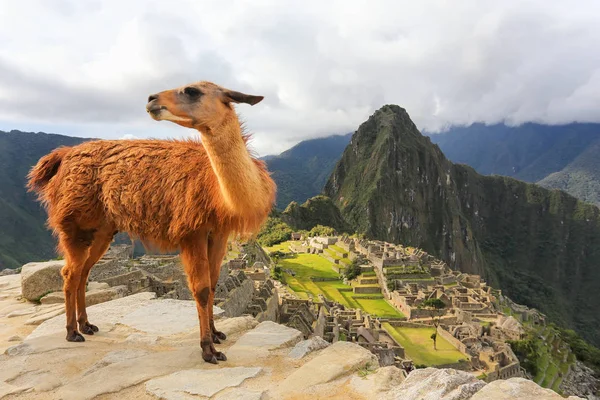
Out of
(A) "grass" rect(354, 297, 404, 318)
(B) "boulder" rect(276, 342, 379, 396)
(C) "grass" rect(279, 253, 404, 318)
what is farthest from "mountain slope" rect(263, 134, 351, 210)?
(B) "boulder" rect(276, 342, 379, 396)

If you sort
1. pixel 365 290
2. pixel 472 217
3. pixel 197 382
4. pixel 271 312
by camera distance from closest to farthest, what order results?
pixel 197 382
pixel 271 312
pixel 365 290
pixel 472 217

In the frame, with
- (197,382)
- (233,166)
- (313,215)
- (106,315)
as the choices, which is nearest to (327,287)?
(106,315)

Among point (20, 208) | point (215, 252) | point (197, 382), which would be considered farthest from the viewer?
point (20, 208)

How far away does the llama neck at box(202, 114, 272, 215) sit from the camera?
2574 mm

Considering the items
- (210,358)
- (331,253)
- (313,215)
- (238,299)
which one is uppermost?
(210,358)

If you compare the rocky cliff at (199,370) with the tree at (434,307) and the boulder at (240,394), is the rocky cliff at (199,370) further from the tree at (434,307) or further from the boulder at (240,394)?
the tree at (434,307)

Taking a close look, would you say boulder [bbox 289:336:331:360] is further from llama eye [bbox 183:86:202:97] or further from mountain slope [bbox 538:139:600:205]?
mountain slope [bbox 538:139:600:205]

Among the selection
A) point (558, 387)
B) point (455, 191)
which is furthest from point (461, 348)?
point (455, 191)

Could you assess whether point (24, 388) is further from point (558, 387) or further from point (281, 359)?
point (558, 387)

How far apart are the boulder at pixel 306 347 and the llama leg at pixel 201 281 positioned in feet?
1.86

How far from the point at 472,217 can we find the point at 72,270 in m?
146

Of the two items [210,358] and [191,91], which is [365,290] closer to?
[210,358]

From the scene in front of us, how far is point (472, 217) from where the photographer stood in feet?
448

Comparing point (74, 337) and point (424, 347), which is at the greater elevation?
point (74, 337)
